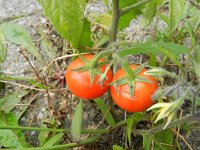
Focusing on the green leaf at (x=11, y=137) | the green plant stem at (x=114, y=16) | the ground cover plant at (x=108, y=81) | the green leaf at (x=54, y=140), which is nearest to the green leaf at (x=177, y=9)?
the ground cover plant at (x=108, y=81)

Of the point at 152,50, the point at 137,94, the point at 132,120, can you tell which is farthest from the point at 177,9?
the point at 132,120

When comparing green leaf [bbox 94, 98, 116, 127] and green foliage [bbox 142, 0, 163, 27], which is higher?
green foliage [bbox 142, 0, 163, 27]

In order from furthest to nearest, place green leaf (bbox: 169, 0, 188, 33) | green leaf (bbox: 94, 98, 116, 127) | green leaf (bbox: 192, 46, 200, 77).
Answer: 1. green leaf (bbox: 94, 98, 116, 127)
2. green leaf (bbox: 169, 0, 188, 33)
3. green leaf (bbox: 192, 46, 200, 77)

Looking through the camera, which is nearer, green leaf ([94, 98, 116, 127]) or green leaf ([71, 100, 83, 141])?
green leaf ([71, 100, 83, 141])

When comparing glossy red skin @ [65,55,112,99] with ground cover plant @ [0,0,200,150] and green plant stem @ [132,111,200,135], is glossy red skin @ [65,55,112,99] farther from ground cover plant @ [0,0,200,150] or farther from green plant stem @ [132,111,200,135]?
green plant stem @ [132,111,200,135]

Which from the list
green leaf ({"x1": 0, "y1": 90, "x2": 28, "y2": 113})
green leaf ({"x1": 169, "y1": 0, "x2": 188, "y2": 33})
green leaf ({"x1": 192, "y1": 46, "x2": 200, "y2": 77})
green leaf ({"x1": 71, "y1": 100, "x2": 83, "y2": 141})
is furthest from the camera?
green leaf ({"x1": 0, "y1": 90, "x2": 28, "y2": 113})

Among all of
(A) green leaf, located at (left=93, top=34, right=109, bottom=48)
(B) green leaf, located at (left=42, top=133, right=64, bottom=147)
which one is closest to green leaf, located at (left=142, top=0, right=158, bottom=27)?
(A) green leaf, located at (left=93, top=34, right=109, bottom=48)

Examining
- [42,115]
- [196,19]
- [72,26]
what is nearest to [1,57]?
[72,26]
